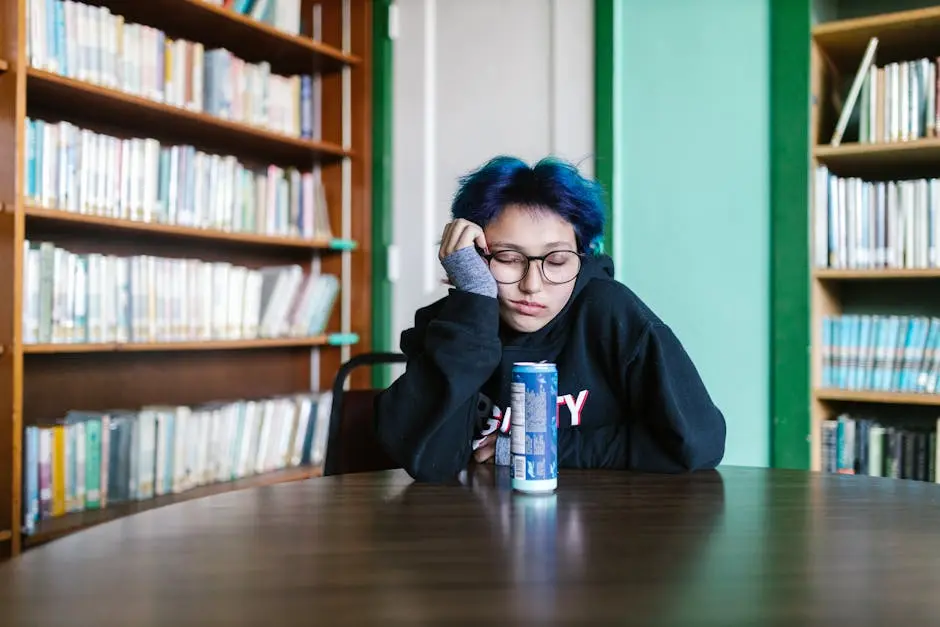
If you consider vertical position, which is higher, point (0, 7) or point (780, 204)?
point (0, 7)

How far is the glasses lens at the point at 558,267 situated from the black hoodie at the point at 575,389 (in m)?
0.05

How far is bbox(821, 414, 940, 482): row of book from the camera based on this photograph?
7.97ft

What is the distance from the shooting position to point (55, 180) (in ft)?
7.66

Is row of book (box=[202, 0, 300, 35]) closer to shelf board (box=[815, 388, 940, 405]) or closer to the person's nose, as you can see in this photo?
the person's nose

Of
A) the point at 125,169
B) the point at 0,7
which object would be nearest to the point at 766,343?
the point at 125,169

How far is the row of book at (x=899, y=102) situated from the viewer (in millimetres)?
2396

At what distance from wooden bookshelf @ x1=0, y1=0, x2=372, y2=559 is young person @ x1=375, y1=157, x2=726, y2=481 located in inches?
52.2

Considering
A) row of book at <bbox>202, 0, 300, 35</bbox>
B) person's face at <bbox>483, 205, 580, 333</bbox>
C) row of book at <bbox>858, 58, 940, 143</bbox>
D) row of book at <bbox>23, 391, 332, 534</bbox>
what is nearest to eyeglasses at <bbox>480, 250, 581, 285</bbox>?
person's face at <bbox>483, 205, 580, 333</bbox>

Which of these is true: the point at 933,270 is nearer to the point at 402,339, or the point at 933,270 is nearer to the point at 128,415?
the point at 402,339

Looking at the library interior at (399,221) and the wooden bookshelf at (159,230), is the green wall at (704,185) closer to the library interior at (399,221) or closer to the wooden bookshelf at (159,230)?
the library interior at (399,221)

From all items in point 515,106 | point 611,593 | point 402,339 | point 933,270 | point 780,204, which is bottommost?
point 611,593

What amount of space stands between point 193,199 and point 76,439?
0.84 meters

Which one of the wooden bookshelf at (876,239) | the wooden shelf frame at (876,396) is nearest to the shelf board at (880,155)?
the wooden bookshelf at (876,239)

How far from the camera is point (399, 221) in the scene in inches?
134
